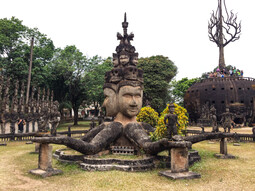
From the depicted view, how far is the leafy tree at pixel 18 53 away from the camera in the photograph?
96.6 ft

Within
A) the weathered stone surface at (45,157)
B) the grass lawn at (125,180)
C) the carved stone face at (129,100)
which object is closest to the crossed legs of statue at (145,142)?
the carved stone face at (129,100)

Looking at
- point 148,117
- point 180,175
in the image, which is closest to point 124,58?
point 148,117

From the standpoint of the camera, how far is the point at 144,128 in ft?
38.3

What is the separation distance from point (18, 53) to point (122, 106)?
24.0m

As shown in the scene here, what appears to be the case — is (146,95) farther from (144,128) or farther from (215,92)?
(144,128)

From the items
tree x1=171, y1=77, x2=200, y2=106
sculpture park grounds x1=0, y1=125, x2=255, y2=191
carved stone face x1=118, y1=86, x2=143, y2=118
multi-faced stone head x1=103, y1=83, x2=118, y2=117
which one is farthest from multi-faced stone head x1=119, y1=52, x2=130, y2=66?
tree x1=171, y1=77, x2=200, y2=106

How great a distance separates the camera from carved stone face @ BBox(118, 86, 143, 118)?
444 inches

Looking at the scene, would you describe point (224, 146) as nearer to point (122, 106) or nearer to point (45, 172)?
point (122, 106)

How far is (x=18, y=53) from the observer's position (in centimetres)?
2983

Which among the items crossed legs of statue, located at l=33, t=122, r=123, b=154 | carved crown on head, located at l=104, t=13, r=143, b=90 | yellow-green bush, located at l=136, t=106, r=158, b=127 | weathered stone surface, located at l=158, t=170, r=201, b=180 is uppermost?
→ carved crown on head, located at l=104, t=13, r=143, b=90

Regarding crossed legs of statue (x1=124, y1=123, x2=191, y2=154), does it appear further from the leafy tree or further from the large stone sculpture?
the leafy tree

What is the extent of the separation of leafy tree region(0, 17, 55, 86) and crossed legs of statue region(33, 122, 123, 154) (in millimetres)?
22795

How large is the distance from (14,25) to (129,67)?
84.9 ft

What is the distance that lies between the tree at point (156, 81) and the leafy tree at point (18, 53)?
50.5 feet
